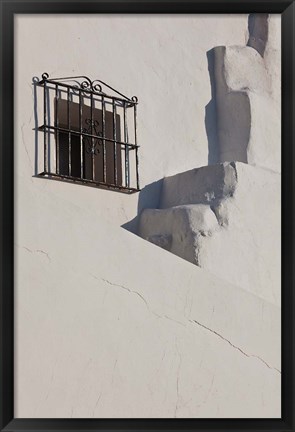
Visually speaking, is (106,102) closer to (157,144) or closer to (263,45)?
(157,144)

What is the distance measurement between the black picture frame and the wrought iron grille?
249 centimetres

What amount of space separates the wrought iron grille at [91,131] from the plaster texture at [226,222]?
15.5 inches

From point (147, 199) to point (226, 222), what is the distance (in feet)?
2.31

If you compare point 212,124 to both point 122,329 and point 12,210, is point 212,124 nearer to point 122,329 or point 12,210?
point 122,329

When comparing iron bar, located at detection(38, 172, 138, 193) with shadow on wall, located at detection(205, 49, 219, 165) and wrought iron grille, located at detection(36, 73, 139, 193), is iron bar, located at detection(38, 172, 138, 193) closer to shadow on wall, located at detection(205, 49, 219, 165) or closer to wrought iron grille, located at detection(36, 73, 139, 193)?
wrought iron grille, located at detection(36, 73, 139, 193)

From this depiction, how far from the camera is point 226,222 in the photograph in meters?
7.62

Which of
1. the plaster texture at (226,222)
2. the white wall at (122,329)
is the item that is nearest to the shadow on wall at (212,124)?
the plaster texture at (226,222)

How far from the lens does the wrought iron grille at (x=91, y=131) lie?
7164 millimetres

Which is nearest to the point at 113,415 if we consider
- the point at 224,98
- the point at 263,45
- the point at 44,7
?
the point at 44,7

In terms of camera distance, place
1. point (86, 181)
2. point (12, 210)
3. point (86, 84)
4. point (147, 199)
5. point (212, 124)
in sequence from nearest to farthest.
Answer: point (12, 210) < point (86, 181) < point (86, 84) < point (147, 199) < point (212, 124)

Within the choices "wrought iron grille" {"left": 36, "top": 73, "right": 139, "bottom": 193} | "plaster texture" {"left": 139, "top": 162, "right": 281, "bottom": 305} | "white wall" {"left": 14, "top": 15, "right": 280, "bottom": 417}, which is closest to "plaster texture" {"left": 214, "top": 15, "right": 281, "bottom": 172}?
"plaster texture" {"left": 139, "top": 162, "right": 281, "bottom": 305}

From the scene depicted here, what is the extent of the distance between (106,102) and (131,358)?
125 inches

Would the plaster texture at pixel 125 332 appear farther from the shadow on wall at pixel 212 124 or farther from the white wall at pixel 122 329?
the shadow on wall at pixel 212 124

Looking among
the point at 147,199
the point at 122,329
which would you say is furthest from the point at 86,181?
the point at 122,329
